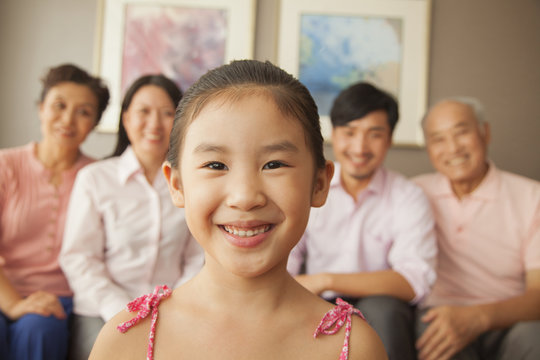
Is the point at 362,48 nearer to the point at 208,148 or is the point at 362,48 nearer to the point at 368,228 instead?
the point at 368,228

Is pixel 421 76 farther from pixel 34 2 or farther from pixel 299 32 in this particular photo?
pixel 34 2

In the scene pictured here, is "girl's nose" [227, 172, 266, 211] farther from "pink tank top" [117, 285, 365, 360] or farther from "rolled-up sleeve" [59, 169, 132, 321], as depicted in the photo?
"rolled-up sleeve" [59, 169, 132, 321]

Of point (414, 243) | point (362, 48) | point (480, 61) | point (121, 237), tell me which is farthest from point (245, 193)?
point (480, 61)

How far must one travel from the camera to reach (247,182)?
2.40 ft

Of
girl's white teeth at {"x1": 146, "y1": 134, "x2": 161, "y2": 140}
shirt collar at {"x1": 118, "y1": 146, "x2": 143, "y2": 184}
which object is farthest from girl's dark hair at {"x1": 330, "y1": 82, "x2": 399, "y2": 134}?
shirt collar at {"x1": 118, "y1": 146, "x2": 143, "y2": 184}

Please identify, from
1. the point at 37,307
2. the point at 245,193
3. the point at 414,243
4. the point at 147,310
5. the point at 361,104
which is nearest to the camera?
the point at 245,193

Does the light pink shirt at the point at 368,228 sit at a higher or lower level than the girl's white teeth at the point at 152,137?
lower

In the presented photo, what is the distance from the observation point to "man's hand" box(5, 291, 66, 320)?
58.4 inches

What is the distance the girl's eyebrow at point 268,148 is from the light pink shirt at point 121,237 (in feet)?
3.27

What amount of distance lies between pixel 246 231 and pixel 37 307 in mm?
1103

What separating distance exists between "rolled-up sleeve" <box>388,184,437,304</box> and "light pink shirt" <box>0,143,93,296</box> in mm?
1343

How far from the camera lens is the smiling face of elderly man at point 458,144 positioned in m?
1.94

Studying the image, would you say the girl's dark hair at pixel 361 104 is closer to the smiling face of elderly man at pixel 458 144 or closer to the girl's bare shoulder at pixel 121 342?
the smiling face of elderly man at pixel 458 144

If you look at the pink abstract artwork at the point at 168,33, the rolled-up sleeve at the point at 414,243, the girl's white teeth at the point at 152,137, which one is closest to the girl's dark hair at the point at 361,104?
the rolled-up sleeve at the point at 414,243
